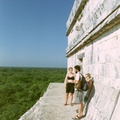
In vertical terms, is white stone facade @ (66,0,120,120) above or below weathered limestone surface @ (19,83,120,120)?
above

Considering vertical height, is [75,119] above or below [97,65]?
below

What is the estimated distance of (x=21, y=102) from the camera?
15.9 metres

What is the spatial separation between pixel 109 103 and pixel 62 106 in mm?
2364

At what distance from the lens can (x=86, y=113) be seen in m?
3.88

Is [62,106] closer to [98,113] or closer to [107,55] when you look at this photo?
[98,113]

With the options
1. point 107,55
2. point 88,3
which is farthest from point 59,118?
point 88,3

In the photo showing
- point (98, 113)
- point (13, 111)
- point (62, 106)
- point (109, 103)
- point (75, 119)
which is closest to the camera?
point (109, 103)

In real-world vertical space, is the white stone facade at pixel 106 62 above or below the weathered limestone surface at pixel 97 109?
above

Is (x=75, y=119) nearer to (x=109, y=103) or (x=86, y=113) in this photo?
(x=86, y=113)

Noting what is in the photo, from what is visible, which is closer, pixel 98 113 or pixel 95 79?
pixel 98 113

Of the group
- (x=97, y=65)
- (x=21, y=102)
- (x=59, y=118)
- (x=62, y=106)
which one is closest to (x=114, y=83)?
(x=97, y=65)

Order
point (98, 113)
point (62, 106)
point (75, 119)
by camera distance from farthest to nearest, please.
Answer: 1. point (62, 106)
2. point (75, 119)
3. point (98, 113)

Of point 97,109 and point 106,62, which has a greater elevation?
point 106,62

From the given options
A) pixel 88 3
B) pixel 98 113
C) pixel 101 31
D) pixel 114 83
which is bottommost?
pixel 98 113
